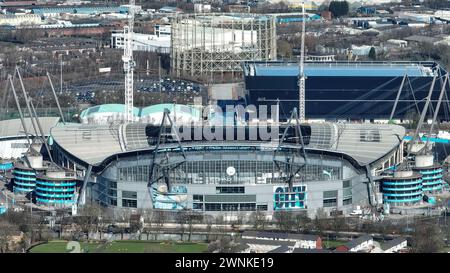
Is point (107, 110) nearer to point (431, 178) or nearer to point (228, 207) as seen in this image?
point (228, 207)

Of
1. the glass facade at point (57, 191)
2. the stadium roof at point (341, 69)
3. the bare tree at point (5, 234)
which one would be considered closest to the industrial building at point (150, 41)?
the stadium roof at point (341, 69)

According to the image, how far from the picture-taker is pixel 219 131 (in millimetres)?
16047

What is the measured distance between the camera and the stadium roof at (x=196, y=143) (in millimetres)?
15125

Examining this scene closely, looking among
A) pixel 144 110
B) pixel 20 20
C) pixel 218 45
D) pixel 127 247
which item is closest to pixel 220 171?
pixel 127 247

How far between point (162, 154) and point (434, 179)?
13.5ft

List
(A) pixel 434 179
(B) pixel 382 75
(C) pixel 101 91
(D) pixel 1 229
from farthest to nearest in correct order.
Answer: (C) pixel 101 91 < (B) pixel 382 75 < (A) pixel 434 179 < (D) pixel 1 229

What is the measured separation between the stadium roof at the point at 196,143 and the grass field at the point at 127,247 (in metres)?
2.58

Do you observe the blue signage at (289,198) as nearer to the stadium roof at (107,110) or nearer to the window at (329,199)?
the window at (329,199)

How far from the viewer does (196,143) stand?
48.2 feet

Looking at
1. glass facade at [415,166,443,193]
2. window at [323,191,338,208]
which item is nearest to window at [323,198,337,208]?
window at [323,191,338,208]
